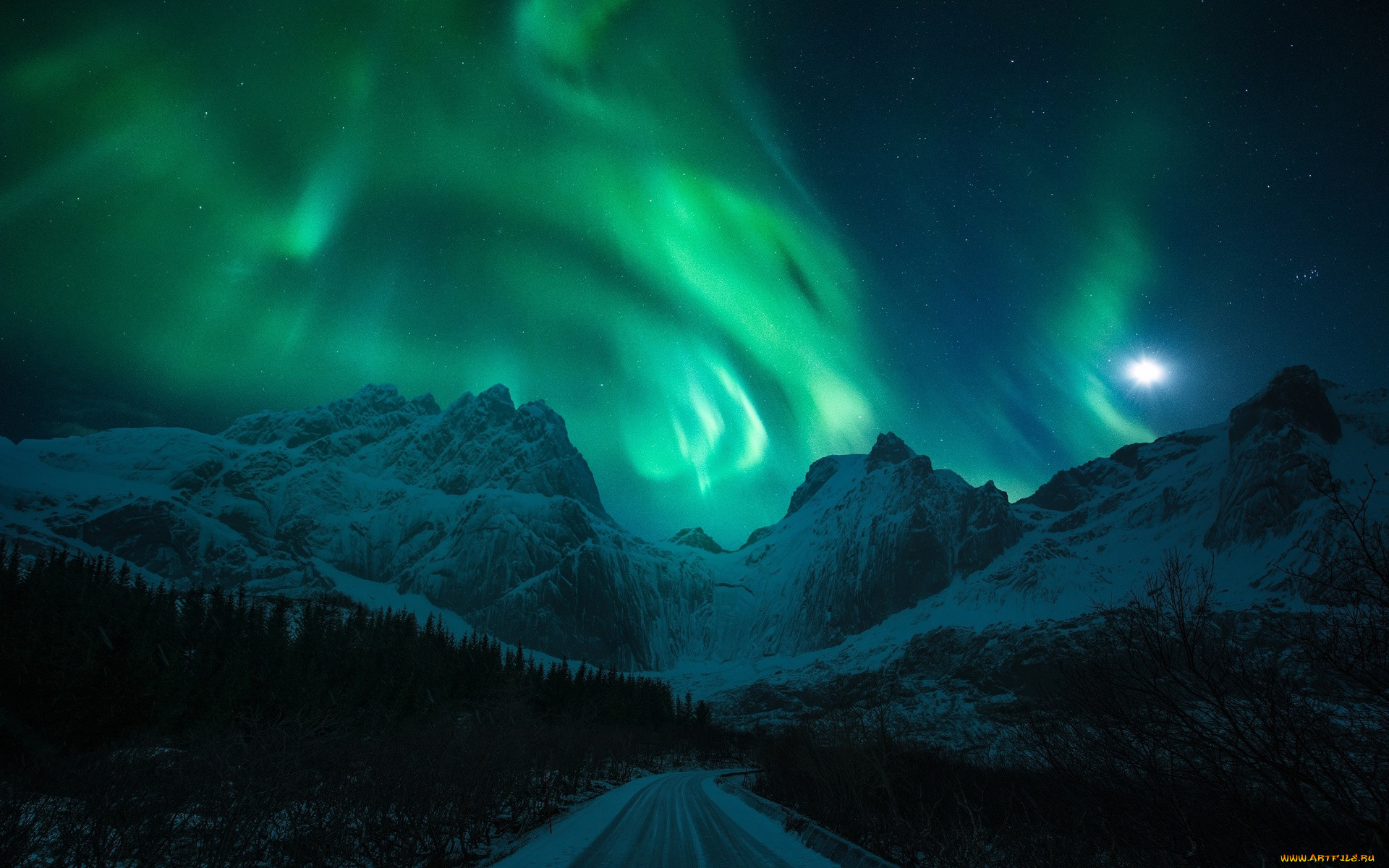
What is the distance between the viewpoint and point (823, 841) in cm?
1736

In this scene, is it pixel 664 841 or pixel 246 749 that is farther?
pixel 664 841

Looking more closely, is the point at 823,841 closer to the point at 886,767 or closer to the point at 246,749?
the point at 886,767

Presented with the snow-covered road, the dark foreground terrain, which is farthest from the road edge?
the dark foreground terrain

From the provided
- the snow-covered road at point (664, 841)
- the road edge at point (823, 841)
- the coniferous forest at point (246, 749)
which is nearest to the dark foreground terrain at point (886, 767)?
the coniferous forest at point (246, 749)

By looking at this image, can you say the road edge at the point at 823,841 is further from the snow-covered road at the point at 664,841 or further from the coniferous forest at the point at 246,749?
the coniferous forest at the point at 246,749

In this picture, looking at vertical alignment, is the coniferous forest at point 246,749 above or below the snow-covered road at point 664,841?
above

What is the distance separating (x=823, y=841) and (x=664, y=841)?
4400mm

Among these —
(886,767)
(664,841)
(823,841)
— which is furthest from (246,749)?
(886,767)

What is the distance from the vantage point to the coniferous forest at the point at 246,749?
12211mm

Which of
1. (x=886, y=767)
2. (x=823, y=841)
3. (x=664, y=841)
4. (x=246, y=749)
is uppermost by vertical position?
(x=246, y=749)

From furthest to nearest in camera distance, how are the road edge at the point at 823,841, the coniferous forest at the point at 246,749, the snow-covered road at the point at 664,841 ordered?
the snow-covered road at the point at 664,841
the road edge at the point at 823,841
the coniferous forest at the point at 246,749

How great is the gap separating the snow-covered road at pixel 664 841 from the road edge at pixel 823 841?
38 centimetres

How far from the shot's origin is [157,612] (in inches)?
2776

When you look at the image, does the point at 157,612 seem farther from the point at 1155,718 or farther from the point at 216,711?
the point at 1155,718
